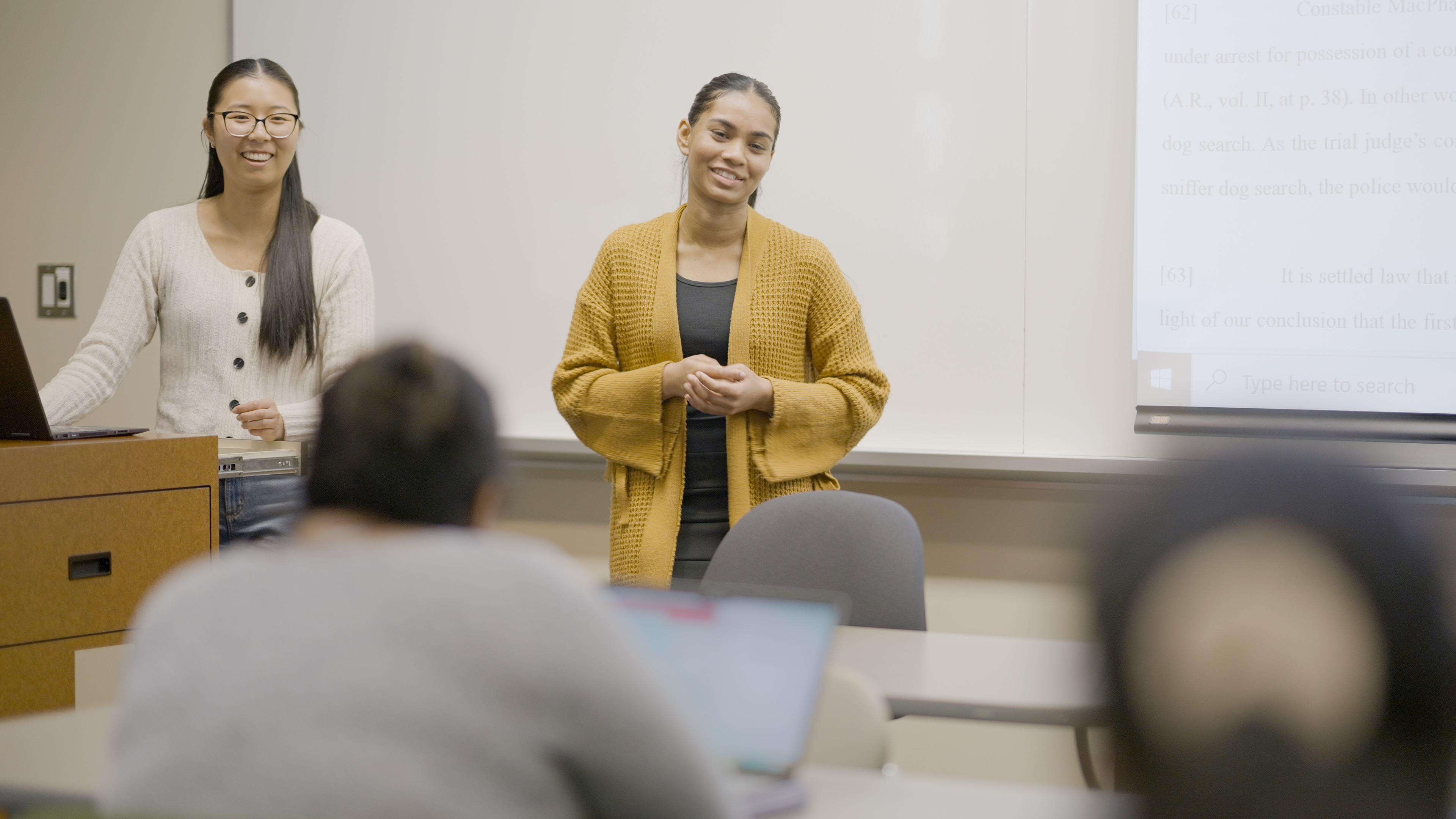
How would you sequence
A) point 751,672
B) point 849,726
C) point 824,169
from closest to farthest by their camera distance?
point 751,672 < point 849,726 < point 824,169

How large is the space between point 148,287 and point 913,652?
165cm

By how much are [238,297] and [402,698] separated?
171cm

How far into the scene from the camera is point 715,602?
1099 millimetres

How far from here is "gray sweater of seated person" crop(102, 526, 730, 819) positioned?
726 millimetres

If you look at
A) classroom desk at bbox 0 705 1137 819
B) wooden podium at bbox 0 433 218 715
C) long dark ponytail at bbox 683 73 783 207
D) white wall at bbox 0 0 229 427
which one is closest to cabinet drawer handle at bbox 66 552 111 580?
wooden podium at bbox 0 433 218 715

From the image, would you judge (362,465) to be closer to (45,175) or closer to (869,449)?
(869,449)

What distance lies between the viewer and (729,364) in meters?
2.23

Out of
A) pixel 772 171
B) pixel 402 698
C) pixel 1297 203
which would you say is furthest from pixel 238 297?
pixel 1297 203

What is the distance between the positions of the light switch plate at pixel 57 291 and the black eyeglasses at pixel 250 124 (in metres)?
1.95

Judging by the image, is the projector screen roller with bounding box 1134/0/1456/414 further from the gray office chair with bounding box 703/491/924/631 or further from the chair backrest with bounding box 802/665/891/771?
the chair backrest with bounding box 802/665/891/771

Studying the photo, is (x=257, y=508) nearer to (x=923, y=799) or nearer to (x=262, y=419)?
(x=262, y=419)

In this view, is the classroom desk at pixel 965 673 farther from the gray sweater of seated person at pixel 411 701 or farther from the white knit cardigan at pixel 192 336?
the white knit cardigan at pixel 192 336

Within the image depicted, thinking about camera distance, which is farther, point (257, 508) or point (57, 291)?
point (57, 291)

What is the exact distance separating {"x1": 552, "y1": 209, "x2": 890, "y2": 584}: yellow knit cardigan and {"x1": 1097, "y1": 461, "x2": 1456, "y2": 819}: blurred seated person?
5.74 ft
